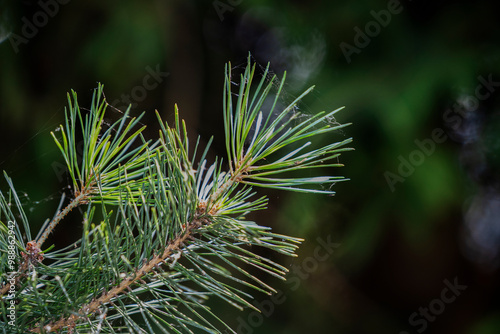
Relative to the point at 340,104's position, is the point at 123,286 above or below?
below

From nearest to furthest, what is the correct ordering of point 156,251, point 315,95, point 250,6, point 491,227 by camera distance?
point 156,251 → point 315,95 → point 250,6 → point 491,227

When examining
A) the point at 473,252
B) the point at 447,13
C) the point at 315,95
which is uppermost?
the point at 447,13

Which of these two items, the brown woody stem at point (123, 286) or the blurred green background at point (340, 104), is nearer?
the brown woody stem at point (123, 286)

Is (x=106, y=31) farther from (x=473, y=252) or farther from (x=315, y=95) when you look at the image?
(x=473, y=252)

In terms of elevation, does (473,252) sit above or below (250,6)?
below

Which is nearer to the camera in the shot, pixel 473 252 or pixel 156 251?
pixel 156 251

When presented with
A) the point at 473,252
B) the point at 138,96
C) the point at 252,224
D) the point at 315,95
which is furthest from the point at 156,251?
the point at 473,252

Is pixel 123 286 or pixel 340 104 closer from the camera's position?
pixel 123 286

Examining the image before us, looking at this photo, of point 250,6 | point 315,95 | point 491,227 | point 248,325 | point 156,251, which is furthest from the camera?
point 491,227
